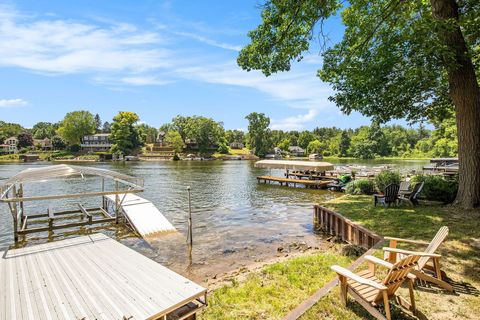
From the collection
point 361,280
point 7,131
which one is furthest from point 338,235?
point 7,131

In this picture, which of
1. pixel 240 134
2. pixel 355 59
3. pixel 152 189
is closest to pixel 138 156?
pixel 240 134

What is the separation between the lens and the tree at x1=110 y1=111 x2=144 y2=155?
3499 inches

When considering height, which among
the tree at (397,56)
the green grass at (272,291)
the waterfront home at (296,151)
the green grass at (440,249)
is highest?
the tree at (397,56)

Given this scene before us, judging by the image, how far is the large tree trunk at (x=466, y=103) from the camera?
940 cm

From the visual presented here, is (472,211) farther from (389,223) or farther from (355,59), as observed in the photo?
(355,59)

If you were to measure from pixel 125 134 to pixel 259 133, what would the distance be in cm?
4318

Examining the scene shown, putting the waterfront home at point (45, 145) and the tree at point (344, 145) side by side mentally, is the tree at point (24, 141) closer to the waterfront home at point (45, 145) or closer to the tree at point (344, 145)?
the waterfront home at point (45, 145)

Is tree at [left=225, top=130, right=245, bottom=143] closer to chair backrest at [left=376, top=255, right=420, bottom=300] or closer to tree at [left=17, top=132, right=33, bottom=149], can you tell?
tree at [left=17, top=132, right=33, bottom=149]

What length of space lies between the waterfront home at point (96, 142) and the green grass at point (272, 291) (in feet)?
350

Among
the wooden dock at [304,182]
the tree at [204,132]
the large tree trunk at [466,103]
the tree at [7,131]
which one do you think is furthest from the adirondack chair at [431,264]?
the tree at [7,131]

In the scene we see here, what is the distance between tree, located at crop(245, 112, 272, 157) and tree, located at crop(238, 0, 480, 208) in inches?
3146

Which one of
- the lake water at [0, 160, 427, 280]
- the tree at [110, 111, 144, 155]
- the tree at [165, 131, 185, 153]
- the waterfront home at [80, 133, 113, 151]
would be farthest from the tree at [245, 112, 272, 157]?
the lake water at [0, 160, 427, 280]

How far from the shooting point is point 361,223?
32.0ft

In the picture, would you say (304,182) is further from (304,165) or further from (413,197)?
(413,197)
